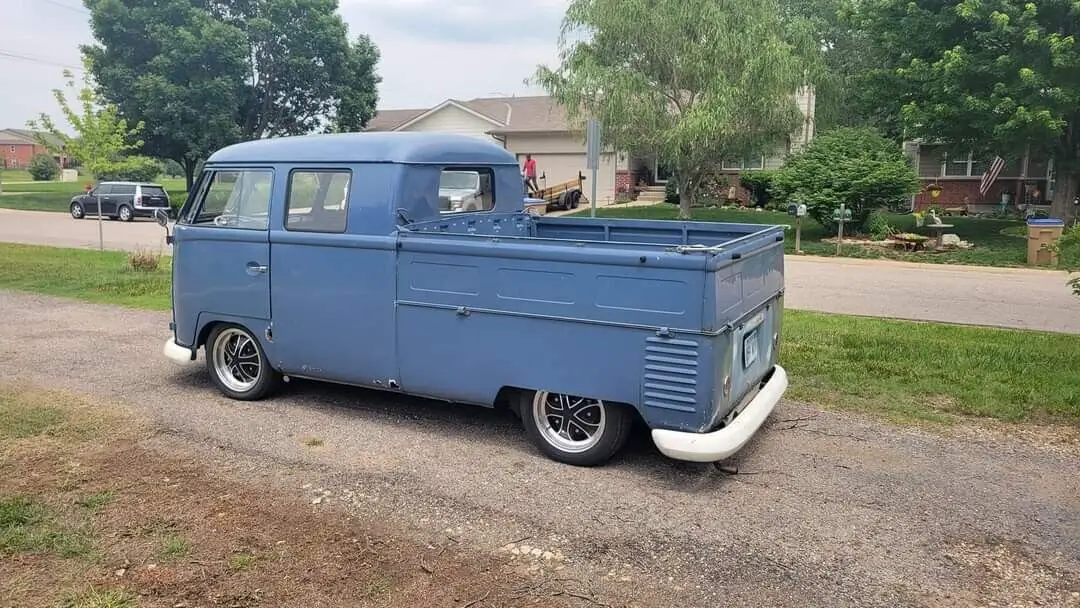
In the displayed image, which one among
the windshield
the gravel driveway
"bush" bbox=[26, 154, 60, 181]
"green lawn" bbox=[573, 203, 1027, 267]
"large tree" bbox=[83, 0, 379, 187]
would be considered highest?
"large tree" bbox=[83, 0, 379, 187]

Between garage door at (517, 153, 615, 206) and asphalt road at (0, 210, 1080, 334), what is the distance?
1606 centimetres

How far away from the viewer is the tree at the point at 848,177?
19.9 metres

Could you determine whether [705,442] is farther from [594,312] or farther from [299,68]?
[299,68]

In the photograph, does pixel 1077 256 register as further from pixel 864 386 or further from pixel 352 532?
pixel 352 532

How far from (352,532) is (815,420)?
355cm

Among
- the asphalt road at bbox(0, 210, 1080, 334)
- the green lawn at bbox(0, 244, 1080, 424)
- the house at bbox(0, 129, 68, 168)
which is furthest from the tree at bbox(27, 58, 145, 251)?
the house at bbox(0, 129, 68, 168)

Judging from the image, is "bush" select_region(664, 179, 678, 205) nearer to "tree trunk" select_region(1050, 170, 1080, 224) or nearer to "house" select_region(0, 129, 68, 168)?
A: "tree trunk" select_region(1050, 170, 1080, 224)

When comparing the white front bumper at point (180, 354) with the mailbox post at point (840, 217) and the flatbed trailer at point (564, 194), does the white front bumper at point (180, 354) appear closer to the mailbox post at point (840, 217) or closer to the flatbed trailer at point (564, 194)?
the mailbox post at point (840, 217)

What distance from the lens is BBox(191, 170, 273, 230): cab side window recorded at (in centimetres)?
626

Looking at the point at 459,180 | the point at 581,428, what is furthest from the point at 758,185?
the point at 581,428

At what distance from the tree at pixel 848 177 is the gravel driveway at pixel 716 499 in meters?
15.0

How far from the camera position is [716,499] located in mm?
4711

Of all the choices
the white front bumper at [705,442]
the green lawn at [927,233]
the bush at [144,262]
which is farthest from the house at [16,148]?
Answer: the white front bumper at [705,442]

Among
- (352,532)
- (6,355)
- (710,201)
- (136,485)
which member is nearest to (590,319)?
(352,532)
